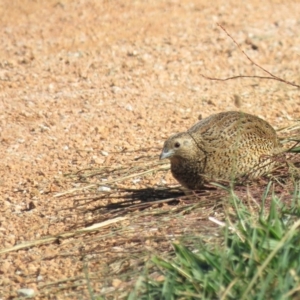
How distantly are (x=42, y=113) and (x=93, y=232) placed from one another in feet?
8.98

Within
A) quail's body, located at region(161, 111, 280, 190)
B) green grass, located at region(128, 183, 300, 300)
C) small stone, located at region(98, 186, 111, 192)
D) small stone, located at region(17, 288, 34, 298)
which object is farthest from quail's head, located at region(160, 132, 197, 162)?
small stone, located at region(17, 288, 34, 298)

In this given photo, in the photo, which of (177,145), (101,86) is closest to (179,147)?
(177,145)

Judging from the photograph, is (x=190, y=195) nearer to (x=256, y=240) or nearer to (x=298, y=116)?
(x=256, y=240)

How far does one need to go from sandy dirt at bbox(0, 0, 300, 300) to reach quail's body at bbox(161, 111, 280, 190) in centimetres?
34

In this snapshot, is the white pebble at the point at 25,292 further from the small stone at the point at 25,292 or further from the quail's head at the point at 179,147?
the quail's head at the point at 179,147

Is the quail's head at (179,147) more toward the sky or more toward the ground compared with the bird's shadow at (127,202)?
more toward the sky

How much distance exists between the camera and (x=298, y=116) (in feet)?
26.8

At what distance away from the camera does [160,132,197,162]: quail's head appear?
20.3ft

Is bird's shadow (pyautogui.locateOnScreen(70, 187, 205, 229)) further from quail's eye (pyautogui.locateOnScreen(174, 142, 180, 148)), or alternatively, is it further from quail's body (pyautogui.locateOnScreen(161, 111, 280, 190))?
quail's eye (pyautogui.locateOnScreen(174, 142, 180, 148))

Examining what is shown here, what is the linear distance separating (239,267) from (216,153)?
68.9 inches

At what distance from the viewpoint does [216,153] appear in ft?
20.5

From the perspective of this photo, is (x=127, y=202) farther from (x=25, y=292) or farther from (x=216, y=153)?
(x=25, y=292)

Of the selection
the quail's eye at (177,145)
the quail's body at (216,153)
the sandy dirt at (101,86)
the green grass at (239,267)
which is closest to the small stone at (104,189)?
the sandy dirt at (101,86)

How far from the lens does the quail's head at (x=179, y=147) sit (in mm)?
6184
